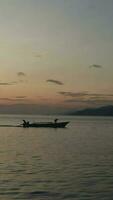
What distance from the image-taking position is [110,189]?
27141 millimetres

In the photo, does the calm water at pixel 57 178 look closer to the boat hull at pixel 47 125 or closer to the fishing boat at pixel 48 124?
the fishing boat at pixel 48 124

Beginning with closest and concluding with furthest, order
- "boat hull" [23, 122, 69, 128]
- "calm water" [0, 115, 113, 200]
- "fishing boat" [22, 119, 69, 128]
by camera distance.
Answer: "calm water" [0, 115, 113, 200] → "fishing boat" [22, 119, 69, 128] → "boat hull" [23, 122, 69, 128]

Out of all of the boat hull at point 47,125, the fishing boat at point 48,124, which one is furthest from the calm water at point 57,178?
the boat hull at point 47,125

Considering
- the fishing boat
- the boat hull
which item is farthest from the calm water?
the boat hull

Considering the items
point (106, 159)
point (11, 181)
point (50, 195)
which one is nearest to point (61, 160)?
point (106, 159)

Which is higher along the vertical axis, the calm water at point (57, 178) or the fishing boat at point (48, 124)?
the fishing boat at point (48, 124)

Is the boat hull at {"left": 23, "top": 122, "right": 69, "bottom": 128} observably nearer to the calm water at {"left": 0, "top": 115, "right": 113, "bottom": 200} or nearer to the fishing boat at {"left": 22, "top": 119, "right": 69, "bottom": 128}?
the fishing boat at {"left": 22, "top": 119, "right": 69, "bottom": 128}

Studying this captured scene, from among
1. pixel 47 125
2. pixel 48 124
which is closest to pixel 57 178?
pixel 48 124

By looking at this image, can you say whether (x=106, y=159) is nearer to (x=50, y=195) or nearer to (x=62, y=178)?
(x=62, y=178)

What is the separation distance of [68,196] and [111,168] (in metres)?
12.0

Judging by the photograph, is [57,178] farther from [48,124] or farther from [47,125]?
[47,125]

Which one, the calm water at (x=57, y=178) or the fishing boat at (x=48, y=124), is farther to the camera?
the fishing boat at (x=48, y=124)

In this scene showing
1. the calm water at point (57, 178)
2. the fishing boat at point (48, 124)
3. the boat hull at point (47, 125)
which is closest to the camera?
the calm water at point (57, 178)

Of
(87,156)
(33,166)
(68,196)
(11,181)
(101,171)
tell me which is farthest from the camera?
(87,156)
